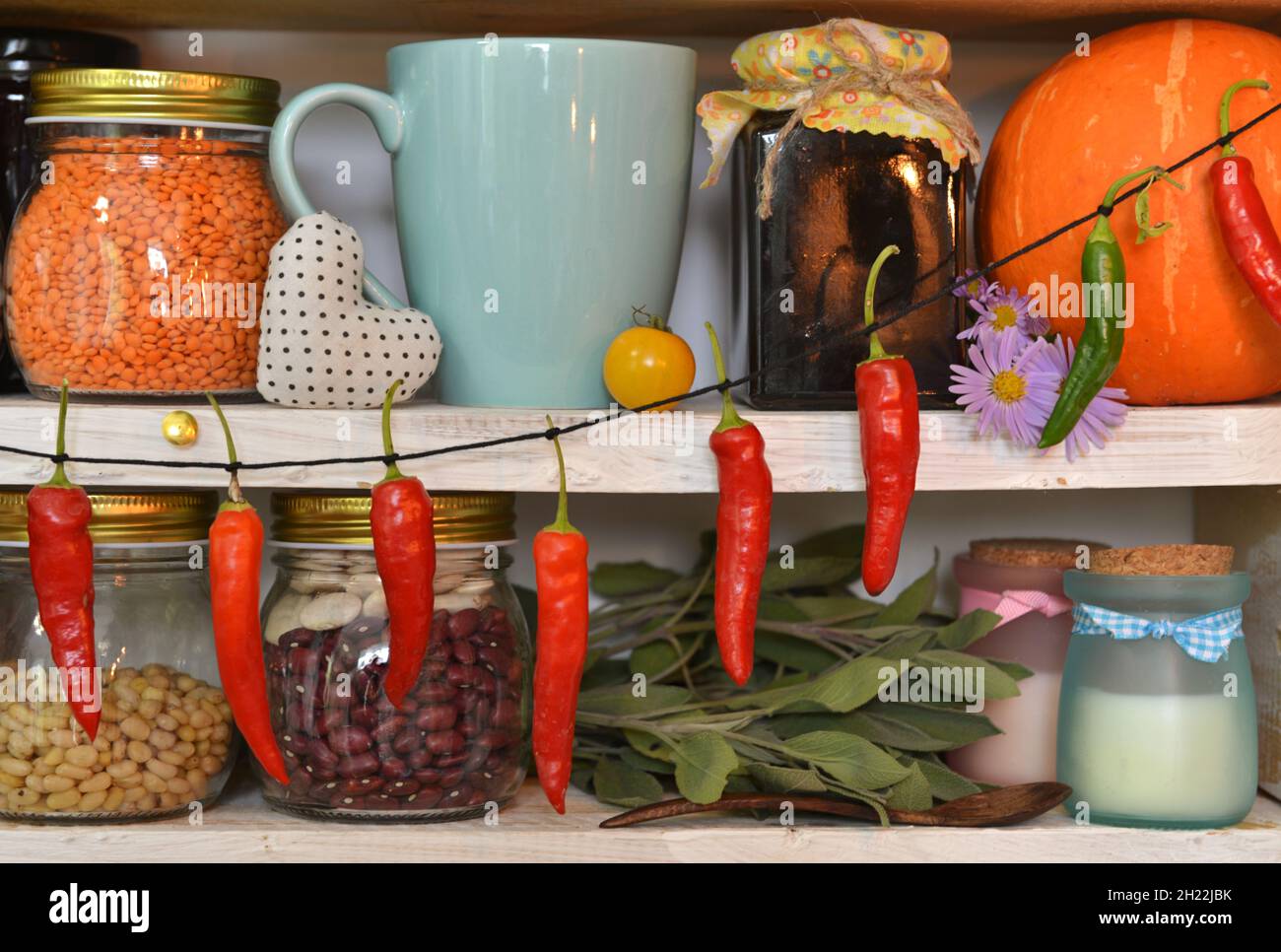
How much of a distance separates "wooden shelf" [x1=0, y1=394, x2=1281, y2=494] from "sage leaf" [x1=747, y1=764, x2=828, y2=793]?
17cm

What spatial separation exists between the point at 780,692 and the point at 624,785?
5.0 inches

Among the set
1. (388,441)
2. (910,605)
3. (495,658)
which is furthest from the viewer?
(910,605)

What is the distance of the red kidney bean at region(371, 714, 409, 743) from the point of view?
2.56 ft

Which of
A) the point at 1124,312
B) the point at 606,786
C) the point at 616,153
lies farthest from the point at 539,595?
the point at 1124,312

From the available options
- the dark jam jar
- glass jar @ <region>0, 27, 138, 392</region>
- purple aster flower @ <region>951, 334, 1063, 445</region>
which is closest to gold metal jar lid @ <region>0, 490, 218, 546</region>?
glass jar @ <region>0, 27, 138, 392</region>

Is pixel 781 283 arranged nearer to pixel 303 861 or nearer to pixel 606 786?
pixel 606 786

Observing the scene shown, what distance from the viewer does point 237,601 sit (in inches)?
28.5

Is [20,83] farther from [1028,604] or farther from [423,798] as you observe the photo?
[1028,604]

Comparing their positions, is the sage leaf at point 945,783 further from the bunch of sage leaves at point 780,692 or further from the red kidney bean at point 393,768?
the red kidney bean at point 393,768

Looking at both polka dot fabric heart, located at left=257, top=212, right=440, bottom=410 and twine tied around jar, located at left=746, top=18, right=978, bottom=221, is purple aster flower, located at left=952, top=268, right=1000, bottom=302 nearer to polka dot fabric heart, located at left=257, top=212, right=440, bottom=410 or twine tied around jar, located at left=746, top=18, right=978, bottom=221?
twine tied around jar, located at left=746, top=18, right=978, bottom=221

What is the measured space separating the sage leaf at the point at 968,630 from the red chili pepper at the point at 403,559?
352 mm

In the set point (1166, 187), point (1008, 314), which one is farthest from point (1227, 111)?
point (1008, 314)

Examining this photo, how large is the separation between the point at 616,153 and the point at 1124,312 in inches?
12.1

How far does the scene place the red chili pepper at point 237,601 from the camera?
72cm
